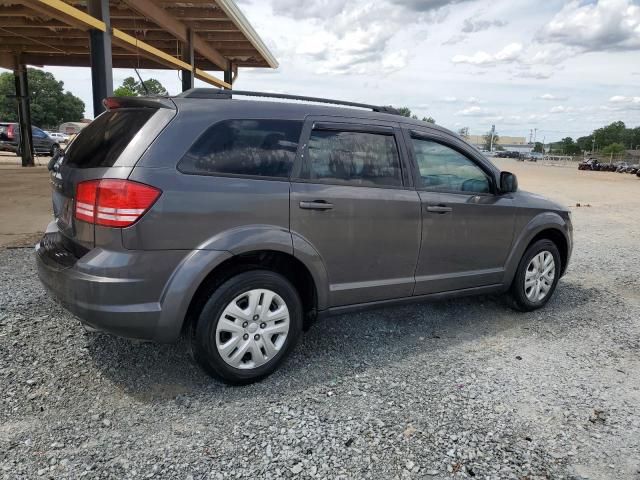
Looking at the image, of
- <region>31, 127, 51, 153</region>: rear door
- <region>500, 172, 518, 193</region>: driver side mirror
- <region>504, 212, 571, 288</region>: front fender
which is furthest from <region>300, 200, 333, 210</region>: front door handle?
<region>31, 127, 51, 153</region>: rear door

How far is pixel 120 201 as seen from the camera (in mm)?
2676

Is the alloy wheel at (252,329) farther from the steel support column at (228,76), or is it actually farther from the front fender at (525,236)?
the steel support column at (228,76)

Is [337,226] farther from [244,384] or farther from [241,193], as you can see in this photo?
[244,384]

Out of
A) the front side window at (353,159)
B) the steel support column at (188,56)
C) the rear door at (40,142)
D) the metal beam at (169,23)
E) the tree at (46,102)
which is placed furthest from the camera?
the tree at (46,102)

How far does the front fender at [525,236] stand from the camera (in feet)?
14.6

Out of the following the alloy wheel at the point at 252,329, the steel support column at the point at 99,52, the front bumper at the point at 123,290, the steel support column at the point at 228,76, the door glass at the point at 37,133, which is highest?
the steel support column at the point at 228,76

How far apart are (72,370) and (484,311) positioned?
11.7ft

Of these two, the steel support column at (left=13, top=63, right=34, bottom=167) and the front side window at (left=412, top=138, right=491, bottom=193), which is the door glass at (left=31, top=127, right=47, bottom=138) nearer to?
the steel support column at (left=13, top=63, right=34, bottom=167)

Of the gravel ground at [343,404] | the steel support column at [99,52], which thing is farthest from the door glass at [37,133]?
the gravel ground at [343,404]

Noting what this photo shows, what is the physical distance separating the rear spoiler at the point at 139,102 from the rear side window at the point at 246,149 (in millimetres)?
309

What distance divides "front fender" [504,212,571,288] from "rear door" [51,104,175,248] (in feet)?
10.4

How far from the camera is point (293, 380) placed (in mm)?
3254

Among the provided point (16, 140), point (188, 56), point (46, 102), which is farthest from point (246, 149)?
point (46, 102)

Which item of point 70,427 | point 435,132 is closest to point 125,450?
point 70,427
